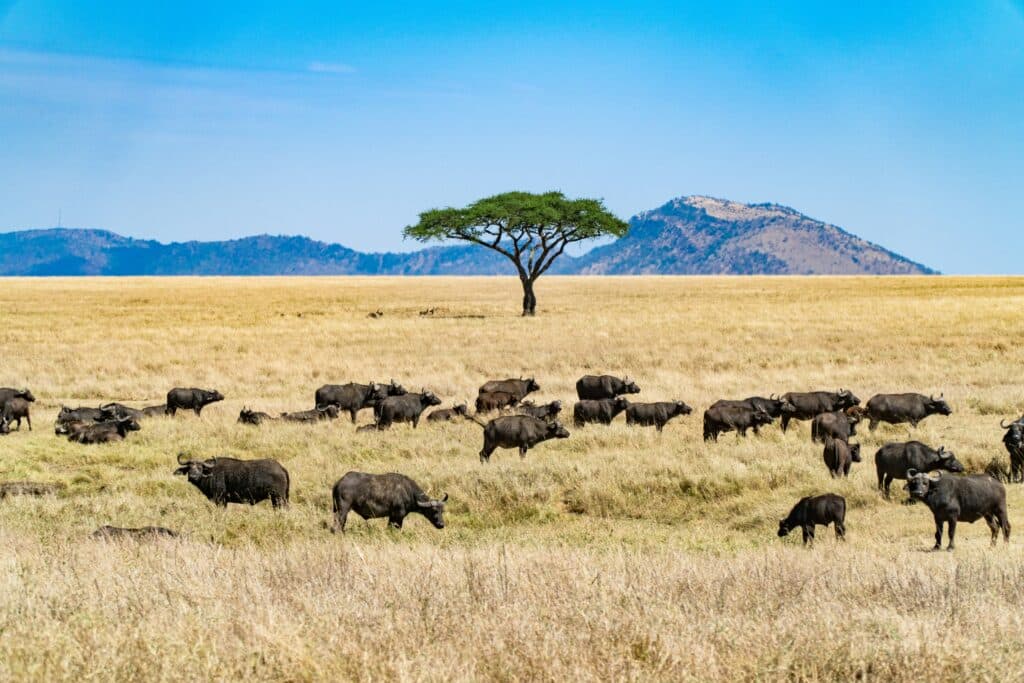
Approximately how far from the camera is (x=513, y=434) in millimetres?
18109

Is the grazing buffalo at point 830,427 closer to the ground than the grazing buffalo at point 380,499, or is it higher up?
higher up

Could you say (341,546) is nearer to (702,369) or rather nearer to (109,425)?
(109,425)

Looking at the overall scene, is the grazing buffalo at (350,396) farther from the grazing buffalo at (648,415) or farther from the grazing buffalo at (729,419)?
the grazing buffalo at (729,419)

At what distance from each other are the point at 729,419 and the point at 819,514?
24.0 feet

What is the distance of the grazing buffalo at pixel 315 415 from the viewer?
22828mm

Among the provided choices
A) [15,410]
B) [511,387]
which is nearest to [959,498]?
[511,387]

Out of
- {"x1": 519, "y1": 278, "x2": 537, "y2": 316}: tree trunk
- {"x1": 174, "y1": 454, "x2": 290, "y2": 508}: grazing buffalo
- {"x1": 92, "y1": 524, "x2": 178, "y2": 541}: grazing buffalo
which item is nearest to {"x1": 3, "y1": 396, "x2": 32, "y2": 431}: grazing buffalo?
{"x1": 174, "y1": 454, "x2": 290, "y2": 508}: grazing buffalo

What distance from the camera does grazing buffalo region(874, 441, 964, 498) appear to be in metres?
14.4

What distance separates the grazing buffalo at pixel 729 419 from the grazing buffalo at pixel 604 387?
6.09 metres

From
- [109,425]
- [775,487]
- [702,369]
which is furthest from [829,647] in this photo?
[702,369]

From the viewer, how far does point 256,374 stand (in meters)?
33.4

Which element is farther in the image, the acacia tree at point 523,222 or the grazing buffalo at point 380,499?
the acacia tree at point 523,222

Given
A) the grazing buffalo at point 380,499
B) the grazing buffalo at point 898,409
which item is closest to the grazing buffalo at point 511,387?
the grazing buffalo at point 898,409

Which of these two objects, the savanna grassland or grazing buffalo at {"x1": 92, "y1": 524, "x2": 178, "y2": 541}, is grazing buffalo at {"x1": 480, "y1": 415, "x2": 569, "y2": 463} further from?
grazing buffalo at {"x1": 92, "y1": 524, "x2": 178, "y2": 541}
